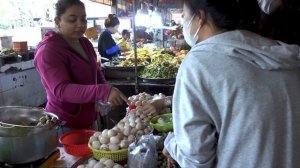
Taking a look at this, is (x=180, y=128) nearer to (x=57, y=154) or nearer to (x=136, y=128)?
(x=136, y=128)

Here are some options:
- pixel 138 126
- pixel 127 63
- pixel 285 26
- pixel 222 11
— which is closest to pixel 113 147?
pixel 138 126

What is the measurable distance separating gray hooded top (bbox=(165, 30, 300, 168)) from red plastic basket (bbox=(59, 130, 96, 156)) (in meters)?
1.00

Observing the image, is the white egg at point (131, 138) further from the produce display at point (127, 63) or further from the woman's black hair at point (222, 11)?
the produce display at point (127, 63)

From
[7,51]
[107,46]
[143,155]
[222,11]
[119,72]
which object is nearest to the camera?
[222,11]

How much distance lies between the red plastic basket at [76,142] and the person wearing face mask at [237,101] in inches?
38.4

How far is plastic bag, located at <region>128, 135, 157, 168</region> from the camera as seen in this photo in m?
1.67

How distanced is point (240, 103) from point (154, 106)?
1499 millimetres

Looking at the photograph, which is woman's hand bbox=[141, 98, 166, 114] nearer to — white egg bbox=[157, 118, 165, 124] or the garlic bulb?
white egg bbox=[157, 118, 165, 124]

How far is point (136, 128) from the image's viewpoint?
2102 mm

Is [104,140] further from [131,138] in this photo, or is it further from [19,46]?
[19,46]

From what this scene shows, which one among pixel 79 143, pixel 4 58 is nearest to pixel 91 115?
pixel 79 143

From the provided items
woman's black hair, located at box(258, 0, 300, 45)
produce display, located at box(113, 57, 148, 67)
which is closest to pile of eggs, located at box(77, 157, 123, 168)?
woman's black hair, located at box(258, 0, 300, 45)

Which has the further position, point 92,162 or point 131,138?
point 131,138

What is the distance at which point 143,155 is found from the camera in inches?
65.9
